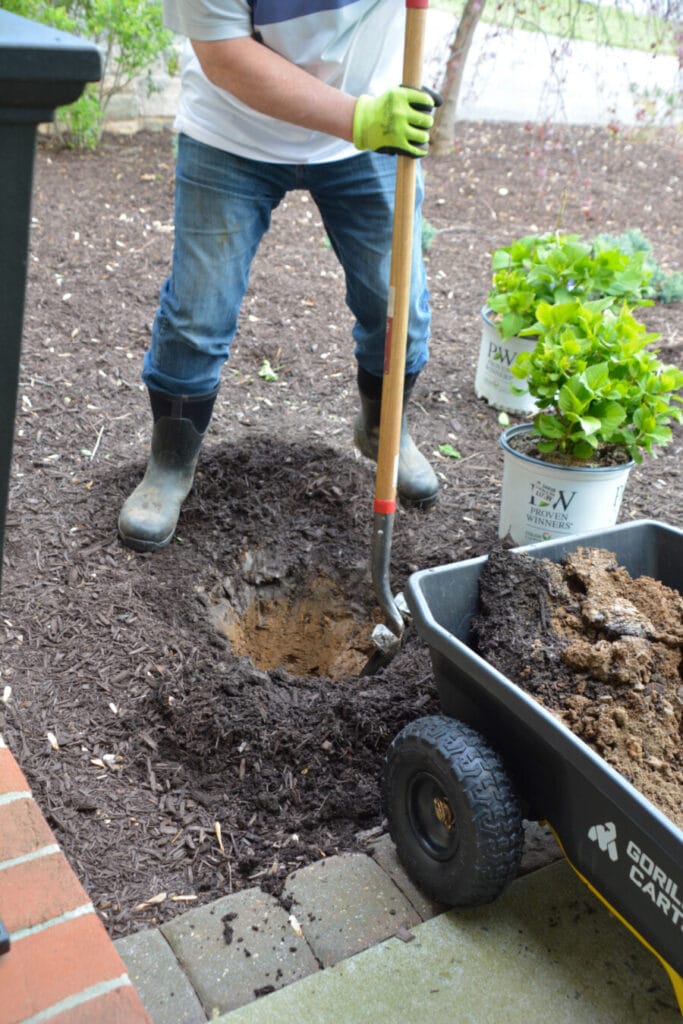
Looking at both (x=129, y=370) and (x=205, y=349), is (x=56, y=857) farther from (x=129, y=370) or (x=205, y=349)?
Answer: (x=129, y=370)

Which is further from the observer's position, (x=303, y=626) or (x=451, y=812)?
(x=303, y=626)

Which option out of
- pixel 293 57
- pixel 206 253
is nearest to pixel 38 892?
pixel 206 253

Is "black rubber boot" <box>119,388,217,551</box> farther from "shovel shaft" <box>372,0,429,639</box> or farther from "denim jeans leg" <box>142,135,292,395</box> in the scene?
"shovel shaft" <box>372,0,429,639</box>

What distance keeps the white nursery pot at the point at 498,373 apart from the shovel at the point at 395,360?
1.30 m

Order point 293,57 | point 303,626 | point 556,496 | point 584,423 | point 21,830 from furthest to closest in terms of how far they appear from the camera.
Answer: point 303,626 → point 556,496 → point 584,423 → point 293,57 → point 21,830

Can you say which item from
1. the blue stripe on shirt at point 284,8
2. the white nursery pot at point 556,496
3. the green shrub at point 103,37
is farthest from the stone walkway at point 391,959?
the green shrub at point 103,37

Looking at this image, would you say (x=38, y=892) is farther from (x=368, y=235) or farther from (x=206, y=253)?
(x=368, y=235)

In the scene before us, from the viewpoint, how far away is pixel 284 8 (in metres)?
2.34

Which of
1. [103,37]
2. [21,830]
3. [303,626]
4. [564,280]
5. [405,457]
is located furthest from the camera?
[103,37]

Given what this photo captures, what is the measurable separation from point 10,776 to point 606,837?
→ 1.11m

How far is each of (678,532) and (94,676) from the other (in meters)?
1.43

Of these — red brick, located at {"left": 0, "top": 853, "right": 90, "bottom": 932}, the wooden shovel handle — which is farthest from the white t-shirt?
red brick, located at {"left": 0, "top": 853, "right": 90, "bottom": 932}

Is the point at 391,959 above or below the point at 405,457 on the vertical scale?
below

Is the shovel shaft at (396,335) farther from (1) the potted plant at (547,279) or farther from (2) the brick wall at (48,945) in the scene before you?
(2) the brick wall at (48,945)
